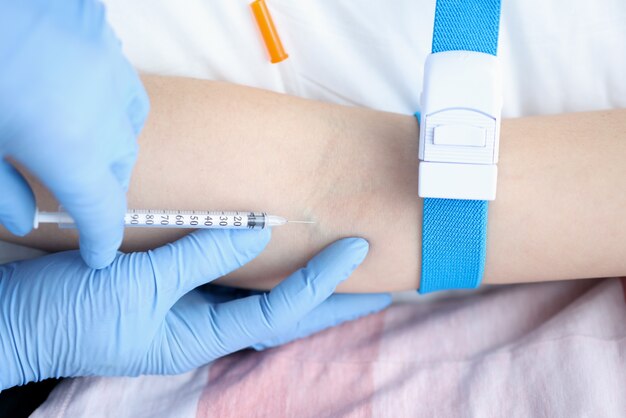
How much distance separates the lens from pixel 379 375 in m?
1.30

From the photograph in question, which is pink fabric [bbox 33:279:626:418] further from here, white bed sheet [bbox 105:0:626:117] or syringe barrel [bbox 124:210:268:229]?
white bed sheet [bbox 105:0:626:117]

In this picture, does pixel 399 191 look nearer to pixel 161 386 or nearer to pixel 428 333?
pixel 428 333

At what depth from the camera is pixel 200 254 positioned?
4.00 feet

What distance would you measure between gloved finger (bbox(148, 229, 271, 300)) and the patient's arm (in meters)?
0.05

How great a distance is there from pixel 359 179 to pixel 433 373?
43 centimetres

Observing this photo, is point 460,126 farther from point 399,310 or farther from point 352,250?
point 399,310

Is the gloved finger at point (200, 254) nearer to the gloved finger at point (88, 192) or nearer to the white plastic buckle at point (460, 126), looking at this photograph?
the gloved finger at point (88, 192)

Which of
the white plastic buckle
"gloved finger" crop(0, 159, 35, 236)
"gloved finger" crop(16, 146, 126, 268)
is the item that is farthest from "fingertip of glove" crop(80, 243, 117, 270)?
the white plastic buckle

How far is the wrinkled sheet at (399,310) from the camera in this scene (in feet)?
4.07

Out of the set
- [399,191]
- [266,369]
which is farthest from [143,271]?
[399,191]

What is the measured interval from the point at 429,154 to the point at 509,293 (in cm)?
50

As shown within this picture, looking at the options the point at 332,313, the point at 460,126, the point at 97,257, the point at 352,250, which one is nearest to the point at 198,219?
the point at 97,257

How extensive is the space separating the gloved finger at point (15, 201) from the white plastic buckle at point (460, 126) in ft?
2.23

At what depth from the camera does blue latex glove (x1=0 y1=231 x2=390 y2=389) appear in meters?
1.19
